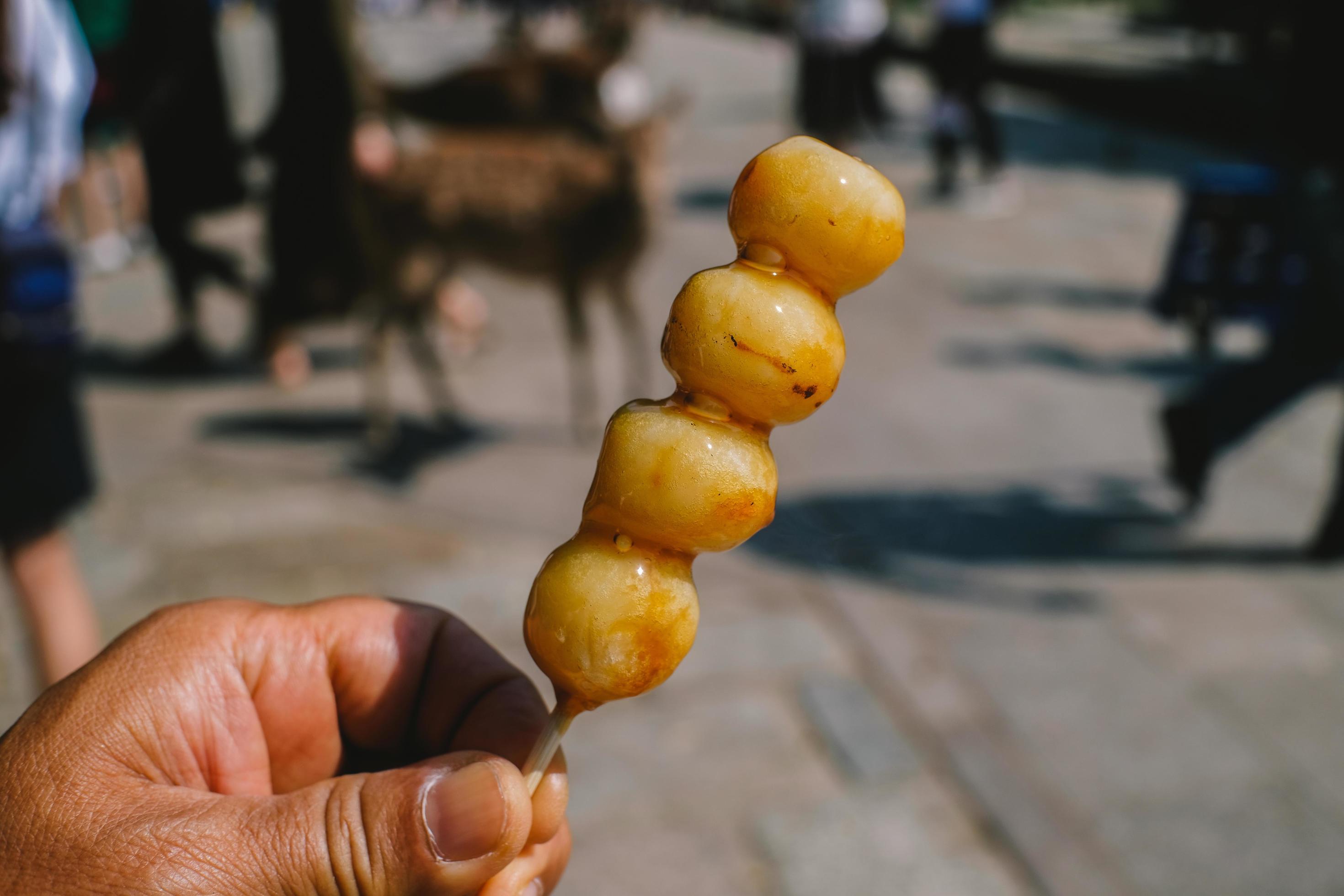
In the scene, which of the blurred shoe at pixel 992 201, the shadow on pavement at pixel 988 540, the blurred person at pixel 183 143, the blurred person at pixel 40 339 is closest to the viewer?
the blurred person at pixel 40 339

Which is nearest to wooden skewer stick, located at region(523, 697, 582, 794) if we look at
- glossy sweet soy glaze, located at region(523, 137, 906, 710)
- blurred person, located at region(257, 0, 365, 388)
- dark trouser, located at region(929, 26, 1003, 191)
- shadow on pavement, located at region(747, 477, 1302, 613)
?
glossy sweet soy glaze, located at region(523, 137, 906, 710)

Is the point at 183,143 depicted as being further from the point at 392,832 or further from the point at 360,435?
the point at 392,832

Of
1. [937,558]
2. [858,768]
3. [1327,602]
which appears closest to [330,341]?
[937,558]

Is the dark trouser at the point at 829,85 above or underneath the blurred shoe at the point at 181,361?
above

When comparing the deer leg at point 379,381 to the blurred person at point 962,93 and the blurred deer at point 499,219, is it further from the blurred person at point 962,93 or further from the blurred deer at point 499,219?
the blurred person at point 962,93

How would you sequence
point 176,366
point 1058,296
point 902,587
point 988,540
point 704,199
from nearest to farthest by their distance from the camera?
point 902,587, point 988,540, point 176,366, point 1058,296, point 704,199

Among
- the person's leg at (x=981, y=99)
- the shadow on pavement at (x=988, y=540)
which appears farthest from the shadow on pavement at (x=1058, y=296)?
the shadow on pavement at (x=988, y=540)

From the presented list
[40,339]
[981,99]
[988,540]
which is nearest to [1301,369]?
[988,540]
